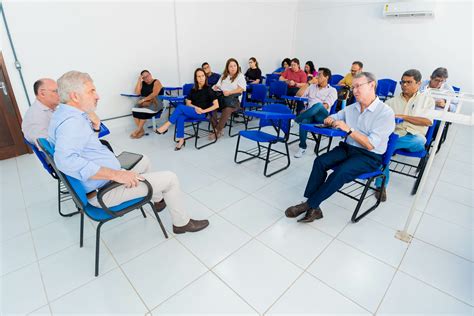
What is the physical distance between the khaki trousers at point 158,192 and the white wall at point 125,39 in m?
3.03

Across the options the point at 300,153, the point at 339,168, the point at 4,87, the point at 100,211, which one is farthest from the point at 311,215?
the point at 4,87

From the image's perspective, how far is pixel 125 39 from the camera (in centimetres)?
449

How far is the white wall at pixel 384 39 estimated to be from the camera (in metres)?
5.26

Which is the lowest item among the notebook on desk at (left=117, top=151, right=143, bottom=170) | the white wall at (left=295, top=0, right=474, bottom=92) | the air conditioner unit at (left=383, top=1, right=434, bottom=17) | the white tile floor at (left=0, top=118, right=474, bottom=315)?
the white tile floor at (left=0, top=118, right=474, bottom=315)

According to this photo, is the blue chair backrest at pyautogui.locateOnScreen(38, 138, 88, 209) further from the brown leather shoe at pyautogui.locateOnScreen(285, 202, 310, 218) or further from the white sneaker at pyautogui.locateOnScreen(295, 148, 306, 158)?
the white sneaker at pyautogui.locateOnScreen(295, 148, 306, 158)

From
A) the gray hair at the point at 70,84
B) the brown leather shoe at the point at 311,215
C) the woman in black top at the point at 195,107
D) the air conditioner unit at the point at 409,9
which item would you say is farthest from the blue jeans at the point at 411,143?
the air conditioner unit at the point at 409,9

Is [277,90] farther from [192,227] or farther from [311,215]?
[192,227]

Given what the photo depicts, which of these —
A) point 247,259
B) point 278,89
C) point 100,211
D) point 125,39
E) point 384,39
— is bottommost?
point 247,259

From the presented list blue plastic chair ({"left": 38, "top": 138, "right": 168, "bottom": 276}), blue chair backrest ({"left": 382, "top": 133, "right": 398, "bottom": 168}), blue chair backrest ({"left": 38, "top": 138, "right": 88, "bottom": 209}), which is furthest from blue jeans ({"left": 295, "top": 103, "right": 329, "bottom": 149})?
blue chair backrest ({"left": 38, "top": 138, "right": 88, "bottom": 209})

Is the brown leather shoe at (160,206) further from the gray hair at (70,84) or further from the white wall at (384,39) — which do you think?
the white wall at (384,39)

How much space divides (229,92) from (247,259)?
3.17 m

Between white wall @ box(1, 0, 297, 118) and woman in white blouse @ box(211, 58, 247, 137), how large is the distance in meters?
1.32

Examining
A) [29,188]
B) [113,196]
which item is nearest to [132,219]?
[113,196]

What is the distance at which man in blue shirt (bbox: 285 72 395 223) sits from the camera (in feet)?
6.66
